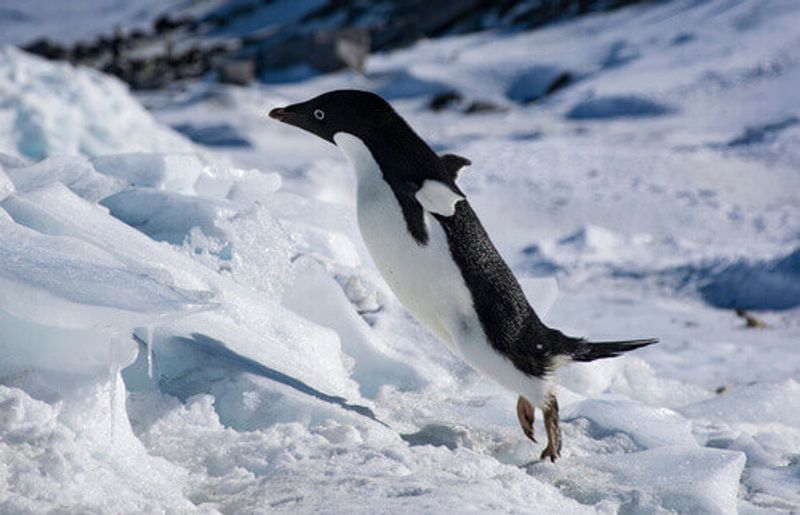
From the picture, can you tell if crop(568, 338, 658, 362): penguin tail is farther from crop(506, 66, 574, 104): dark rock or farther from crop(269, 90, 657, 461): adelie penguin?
crop(506, 66, 574, 104): dark rock

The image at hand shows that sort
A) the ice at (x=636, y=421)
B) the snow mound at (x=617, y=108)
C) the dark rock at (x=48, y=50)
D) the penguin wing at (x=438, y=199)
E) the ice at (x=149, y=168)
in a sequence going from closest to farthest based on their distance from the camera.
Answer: the penguin wing at (x=438, y=199)
the ice at (x=636, y=421)
the ice at (x=149, y=168)
the snow mound at (x=617, y=108)
the dark rock at (x=48, y=50)

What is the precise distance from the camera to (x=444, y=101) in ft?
37.8

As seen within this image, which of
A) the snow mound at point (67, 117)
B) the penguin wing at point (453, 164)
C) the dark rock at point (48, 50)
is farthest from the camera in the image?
the dark rock at point (48, 50)

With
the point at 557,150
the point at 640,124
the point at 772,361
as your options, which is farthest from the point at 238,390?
the point at 640,124

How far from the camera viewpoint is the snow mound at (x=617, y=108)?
391 inches

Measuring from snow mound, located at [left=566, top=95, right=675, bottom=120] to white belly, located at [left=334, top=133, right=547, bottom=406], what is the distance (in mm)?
7872

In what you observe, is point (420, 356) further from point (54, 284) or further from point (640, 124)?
point (640, 124)

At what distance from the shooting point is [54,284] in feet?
6.39

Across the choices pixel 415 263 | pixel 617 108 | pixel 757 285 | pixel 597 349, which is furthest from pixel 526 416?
pixel 617 108

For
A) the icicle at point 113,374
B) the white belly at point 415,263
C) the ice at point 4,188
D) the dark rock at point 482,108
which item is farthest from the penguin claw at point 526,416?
the dark rock at point 482,108

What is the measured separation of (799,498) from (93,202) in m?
1.87

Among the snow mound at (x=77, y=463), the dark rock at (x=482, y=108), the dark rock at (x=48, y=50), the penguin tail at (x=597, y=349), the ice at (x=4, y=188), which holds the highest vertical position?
the ice at (x=4, y=188)

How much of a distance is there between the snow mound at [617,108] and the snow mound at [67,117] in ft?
13.7

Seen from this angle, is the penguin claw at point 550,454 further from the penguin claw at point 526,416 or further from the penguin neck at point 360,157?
the penguin neck at point 360,157
